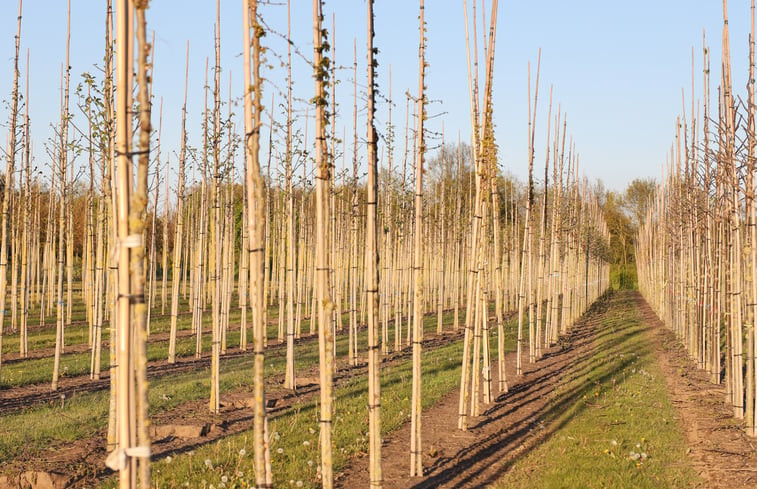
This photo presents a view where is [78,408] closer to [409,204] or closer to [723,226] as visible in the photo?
[723,226]

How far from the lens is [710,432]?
35.0 ft

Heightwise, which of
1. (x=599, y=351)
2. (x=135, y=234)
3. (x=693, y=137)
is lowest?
(x=599, y=351)

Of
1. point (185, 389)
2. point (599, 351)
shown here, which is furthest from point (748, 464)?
point (599, 351)

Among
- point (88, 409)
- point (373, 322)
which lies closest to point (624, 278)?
point (88, 409)

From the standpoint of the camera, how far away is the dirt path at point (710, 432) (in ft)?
28.2

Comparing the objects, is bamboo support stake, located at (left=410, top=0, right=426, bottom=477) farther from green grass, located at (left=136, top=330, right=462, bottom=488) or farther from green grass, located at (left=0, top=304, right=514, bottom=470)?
green grass, located at (left=0, top=304, right=514, bottom=470)

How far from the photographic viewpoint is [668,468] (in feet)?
29.1

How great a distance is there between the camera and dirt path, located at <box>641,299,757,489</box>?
28.2ft

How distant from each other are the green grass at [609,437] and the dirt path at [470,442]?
0.84ft

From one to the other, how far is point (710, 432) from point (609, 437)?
1.60 m

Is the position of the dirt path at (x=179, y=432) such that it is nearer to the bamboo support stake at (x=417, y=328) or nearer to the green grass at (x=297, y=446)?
the green grass at (x=297, y=446)

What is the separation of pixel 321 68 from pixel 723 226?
32.8 ft

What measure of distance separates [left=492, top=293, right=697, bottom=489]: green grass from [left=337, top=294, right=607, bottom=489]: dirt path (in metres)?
0.26

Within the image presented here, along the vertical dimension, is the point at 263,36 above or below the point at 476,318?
above
